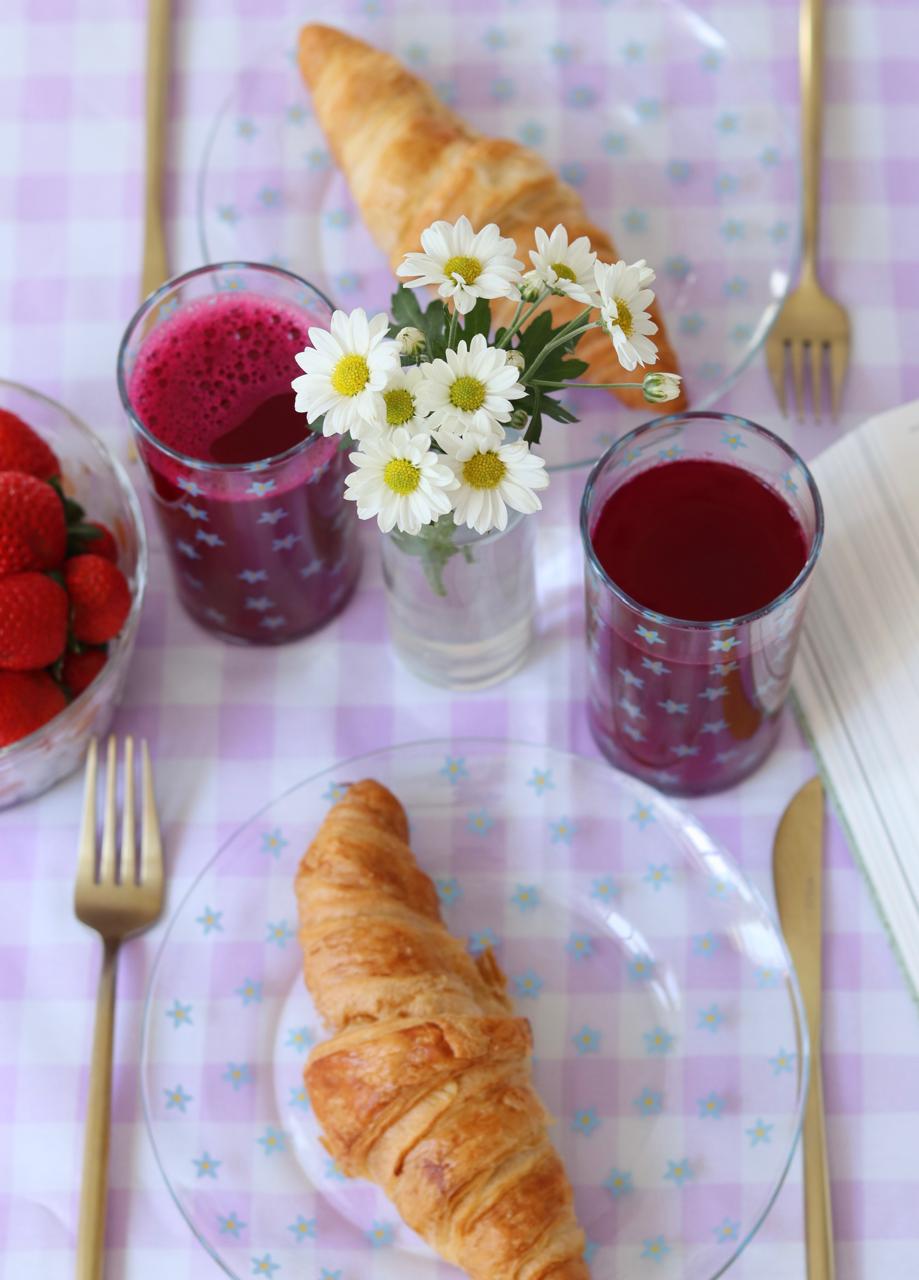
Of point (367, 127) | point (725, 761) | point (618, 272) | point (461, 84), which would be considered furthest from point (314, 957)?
point (461, 84)

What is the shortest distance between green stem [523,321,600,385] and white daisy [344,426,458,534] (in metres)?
0.09

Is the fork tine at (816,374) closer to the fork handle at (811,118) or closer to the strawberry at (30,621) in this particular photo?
the fork handle at (811,118)

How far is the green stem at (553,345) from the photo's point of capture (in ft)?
3.22

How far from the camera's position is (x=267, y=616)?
1.41 m

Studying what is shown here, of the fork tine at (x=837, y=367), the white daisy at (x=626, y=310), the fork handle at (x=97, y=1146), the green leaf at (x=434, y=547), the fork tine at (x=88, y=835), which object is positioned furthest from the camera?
the fork tine at (x=837, y=367)

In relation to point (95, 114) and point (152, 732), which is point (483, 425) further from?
point (95, 114)

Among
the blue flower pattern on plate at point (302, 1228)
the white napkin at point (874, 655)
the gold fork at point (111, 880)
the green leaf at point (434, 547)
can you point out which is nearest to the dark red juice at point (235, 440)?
the green leaf at point (434, 547)

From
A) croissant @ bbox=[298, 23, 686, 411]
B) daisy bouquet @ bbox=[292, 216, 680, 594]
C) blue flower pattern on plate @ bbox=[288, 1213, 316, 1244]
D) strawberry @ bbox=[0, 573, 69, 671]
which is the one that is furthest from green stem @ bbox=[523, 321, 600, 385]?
blue flower pattern on plate @ bbox=[288, 1213, 316, 1244]

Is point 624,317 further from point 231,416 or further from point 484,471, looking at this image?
point 231,416

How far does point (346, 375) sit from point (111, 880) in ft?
1.98

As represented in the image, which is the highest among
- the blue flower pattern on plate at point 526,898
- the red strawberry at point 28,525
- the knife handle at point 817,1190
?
the red strawberry at point 28,525

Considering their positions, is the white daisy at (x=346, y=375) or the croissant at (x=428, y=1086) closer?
the white daisy at (x=346, y=375)

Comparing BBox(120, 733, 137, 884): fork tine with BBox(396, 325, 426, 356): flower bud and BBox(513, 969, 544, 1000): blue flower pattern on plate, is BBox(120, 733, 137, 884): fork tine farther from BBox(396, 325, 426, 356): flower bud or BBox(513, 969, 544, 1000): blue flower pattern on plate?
BBox(396, 325, 426, 356): flower bud

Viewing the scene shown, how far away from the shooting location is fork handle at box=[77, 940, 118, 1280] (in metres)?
1.25
